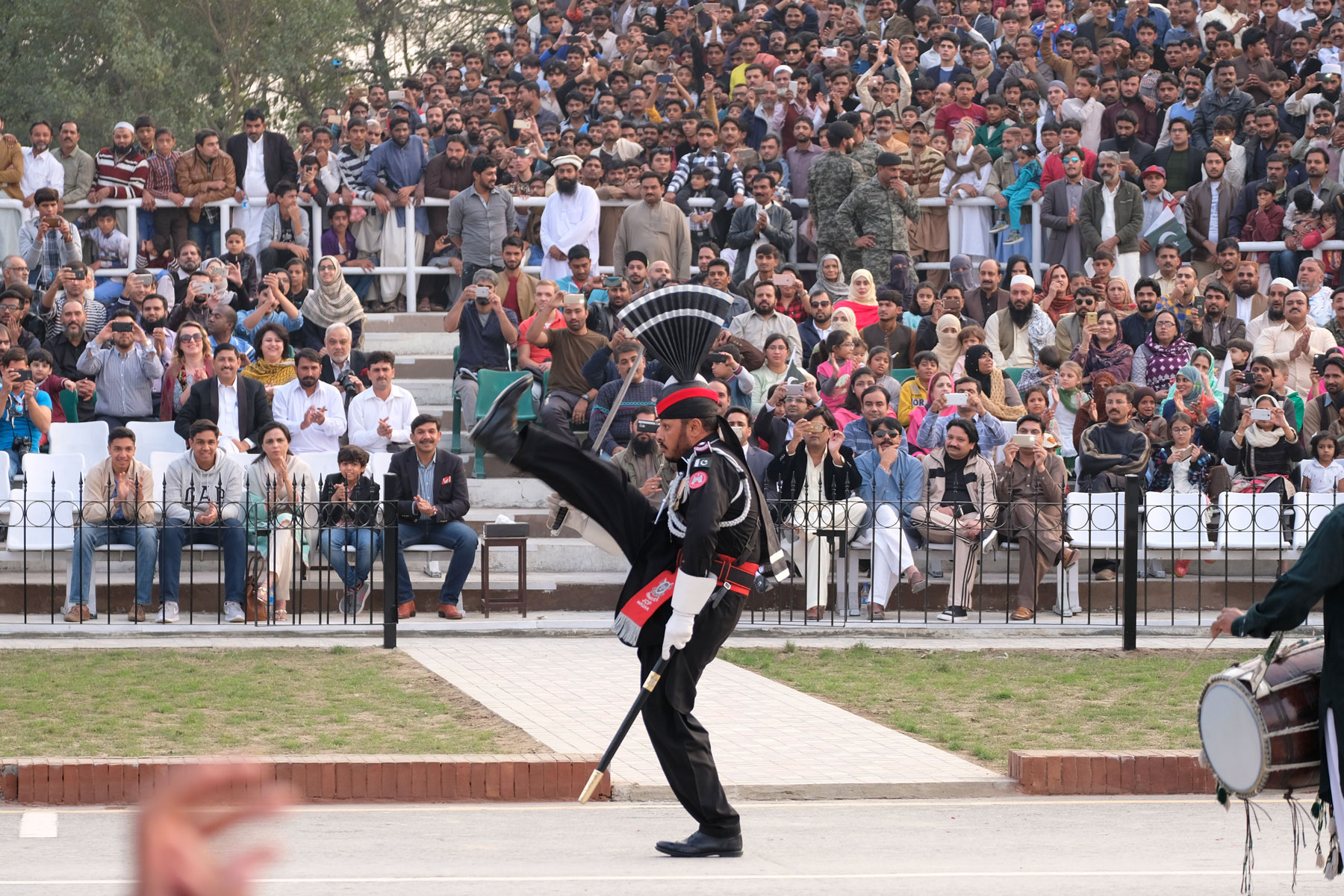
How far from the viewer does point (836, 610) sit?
48.6ft

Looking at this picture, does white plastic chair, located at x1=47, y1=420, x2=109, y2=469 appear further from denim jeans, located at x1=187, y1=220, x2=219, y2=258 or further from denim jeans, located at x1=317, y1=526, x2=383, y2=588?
denim jeans, located at x1=187, y1=220, x2=219, y2=258

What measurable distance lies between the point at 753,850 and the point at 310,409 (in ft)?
30.1

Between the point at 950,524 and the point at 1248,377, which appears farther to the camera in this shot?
the point at 1248,377

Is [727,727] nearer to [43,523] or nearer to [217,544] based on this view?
[217,544]

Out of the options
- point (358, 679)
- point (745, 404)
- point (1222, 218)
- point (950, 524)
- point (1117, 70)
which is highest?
point (1117, 70)

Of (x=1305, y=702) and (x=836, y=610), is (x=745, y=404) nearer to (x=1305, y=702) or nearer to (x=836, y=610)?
(x=836, y=610)

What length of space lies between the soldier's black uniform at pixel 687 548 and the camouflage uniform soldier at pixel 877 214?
11.7 m

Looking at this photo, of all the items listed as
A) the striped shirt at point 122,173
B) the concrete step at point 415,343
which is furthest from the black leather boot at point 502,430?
the striped shirt at point 122,173

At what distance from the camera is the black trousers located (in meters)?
7.53

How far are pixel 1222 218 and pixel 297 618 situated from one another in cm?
1151

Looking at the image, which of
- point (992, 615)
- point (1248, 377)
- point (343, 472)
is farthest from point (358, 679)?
point (1248, 377)

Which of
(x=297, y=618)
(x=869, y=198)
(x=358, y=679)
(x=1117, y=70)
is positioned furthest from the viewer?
(x=1117, y=70)

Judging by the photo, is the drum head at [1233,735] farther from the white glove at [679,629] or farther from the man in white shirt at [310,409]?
the man in white shirt at [310,409]

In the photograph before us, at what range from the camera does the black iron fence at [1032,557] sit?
570 inches
